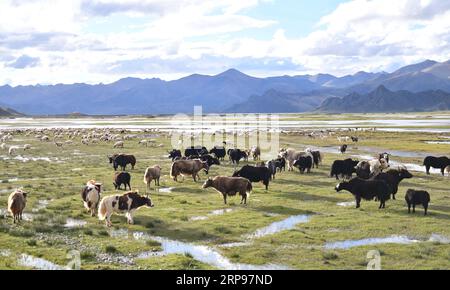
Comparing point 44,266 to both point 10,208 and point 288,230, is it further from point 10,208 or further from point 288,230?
point 288,230

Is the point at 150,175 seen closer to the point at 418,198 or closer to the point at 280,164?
the point at 280,164

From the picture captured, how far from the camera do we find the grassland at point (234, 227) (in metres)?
14.4

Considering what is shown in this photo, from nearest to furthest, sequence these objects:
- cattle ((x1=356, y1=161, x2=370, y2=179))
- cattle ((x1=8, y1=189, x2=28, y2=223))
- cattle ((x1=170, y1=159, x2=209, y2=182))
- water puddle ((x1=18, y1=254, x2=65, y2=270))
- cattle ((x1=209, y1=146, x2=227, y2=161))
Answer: water puddle ((x1=18, y1=254, x2=65, y2=270)) → cattle ((x1=8, y1=189, x2=28, y2=223)) → cattle ((x1=356, y1=161, x2=370, y2=179)) → cattle ((x1=170, y1=159, x2=209, y2=182)) → cattle ((x1=209, y1=146, x2=227, y2=161))

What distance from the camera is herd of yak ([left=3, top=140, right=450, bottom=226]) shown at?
19562 mm

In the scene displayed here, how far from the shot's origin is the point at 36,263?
45.9 feet

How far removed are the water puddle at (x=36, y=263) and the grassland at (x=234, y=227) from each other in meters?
0.18

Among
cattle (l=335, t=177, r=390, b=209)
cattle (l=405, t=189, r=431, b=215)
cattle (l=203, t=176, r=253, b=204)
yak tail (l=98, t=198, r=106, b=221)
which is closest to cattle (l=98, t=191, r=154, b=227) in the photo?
yak tail (l=98, t=198, r=106, b=221)

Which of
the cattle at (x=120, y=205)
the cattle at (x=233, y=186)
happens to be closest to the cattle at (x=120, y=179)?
the cattle at (x=233, y=186)

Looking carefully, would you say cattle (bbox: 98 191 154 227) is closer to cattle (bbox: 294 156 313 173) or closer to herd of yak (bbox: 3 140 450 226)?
herd of yak (bbox: 3 140 450 226)

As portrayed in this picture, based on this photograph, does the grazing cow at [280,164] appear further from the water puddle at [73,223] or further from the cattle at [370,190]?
the water puddle at [73,223]

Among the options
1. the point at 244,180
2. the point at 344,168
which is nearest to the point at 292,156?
the point at 344,168

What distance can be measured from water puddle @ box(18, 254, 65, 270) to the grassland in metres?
0.18

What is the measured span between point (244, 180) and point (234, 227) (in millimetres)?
5507

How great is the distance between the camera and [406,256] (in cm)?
1473
